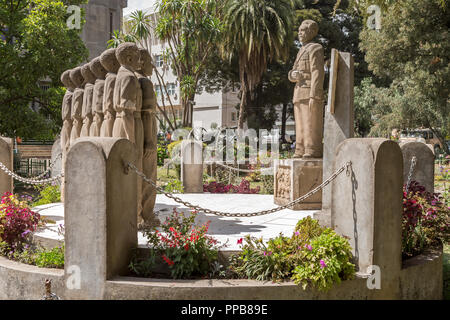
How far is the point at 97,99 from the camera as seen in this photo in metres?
6.76

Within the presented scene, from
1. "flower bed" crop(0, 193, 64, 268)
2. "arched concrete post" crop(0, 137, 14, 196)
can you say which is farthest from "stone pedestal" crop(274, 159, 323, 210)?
"arched concrete post" crop(0, 137, 14, 196)

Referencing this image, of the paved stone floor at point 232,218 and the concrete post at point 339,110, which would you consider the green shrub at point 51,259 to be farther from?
the concrete post at point 339,110

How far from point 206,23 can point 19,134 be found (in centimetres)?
1567

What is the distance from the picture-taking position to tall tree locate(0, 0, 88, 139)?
53.0 feet

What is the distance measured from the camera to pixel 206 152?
62.4ft

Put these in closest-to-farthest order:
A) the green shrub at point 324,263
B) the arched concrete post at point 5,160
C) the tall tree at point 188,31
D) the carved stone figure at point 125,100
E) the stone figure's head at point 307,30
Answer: the green shrub at point 324,263
the carved stone figure at point 125,100
the arched concrete post at point 5,160
the stone figure's head at point 307,30
the tall tree at point 188,31

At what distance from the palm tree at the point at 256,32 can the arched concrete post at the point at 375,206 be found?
2536cm

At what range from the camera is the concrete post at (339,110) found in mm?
5930

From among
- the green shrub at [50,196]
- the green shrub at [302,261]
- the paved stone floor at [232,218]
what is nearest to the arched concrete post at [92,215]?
the paved stone floor at [232,218]

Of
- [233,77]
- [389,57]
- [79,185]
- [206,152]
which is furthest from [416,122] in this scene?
[79,185]

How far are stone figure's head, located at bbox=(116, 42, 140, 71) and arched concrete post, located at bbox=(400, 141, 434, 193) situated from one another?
4.50 metres

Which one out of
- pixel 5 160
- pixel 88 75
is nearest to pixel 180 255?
pixel 5 160

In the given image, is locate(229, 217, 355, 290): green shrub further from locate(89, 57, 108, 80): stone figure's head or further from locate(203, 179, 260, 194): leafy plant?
locate(203, 179, 260, 194): leafy plant

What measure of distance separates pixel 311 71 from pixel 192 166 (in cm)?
476
